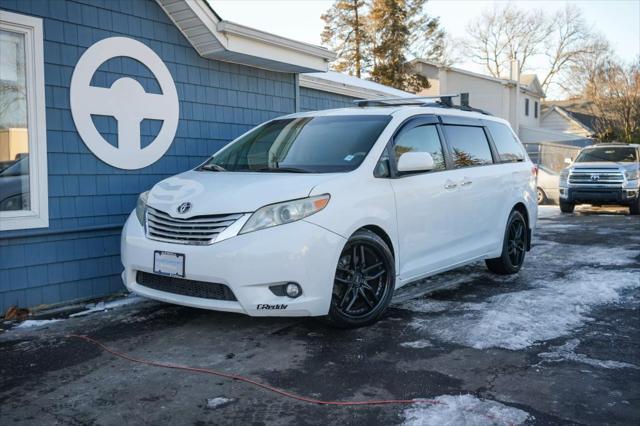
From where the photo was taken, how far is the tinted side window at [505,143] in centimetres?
700

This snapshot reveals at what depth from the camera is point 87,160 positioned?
6.11 meters

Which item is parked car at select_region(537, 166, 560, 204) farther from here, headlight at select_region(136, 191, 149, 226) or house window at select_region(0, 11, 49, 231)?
house window at select_region(0, 11, 49, 231)

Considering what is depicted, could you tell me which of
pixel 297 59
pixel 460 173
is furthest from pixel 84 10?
pixel 460 173

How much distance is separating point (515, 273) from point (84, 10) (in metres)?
5.55

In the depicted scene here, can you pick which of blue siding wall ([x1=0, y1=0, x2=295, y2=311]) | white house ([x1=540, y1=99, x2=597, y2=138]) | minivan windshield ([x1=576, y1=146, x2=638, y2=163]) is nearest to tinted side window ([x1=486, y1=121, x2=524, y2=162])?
blue siding wall ([x1=0, y1=0, x2=295, y2=311])

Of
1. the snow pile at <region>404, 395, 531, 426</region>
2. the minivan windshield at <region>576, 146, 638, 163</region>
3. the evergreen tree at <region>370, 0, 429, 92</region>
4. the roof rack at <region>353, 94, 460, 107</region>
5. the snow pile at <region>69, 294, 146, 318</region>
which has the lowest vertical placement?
the snow pile at <region>404, 395, 531, 426</region>

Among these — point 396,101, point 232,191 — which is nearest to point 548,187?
point 396,101

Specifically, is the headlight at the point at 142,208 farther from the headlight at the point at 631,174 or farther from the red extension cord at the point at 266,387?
the headlight at the point at 631,174

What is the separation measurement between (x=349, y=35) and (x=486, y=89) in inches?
351

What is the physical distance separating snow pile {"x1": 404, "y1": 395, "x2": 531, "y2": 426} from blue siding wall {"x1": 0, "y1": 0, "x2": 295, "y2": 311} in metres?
3.98

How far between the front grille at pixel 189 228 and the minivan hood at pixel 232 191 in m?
0.04

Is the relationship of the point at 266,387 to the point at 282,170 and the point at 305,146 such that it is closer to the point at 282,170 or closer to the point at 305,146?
the point at 282,170

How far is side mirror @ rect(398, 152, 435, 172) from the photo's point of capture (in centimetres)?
511

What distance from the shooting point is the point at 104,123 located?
6258 mm
